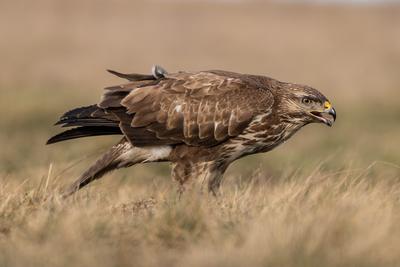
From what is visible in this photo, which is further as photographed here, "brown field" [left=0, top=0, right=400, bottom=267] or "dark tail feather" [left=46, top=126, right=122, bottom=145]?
"dark tail feather" [left=46, top=126, right=122, bottom=145]

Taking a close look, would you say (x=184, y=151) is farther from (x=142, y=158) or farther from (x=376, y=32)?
(x=376, y=32)

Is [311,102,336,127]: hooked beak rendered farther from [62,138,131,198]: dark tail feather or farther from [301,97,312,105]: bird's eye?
[62,138,131,198]: dark tail feather

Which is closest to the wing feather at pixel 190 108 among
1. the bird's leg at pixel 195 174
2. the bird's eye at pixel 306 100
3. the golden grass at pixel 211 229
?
the bird's leg at pixel 195 174

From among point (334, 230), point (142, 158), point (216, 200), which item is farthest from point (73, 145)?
point (334, 230)

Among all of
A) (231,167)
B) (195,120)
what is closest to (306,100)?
(195,120)

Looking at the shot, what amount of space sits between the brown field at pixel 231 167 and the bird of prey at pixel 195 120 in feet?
0.78

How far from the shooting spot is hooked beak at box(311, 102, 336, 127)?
24.5 ft

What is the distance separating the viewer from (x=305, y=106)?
7461mm

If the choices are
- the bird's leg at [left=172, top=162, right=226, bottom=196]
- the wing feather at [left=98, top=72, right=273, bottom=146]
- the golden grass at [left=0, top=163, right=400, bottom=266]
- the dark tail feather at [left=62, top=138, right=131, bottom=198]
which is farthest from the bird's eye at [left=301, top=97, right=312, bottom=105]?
the dark tail feather at [left=62, top=138, right=131, bottom=198]

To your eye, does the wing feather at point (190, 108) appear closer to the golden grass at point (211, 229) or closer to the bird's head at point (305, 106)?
the bird's head at point (305, 106)

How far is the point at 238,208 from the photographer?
20.7 feet

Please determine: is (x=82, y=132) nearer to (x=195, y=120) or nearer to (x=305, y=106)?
(x=195, y=120)

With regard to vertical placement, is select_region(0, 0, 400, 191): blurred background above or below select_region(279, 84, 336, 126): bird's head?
below

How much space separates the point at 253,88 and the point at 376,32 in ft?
57.4
